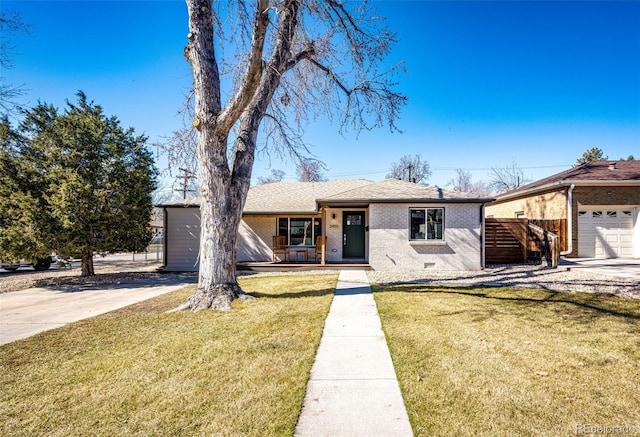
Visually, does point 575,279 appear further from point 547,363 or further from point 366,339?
point 366,339

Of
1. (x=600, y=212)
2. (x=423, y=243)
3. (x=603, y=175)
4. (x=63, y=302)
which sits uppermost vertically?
(x=603, y=175)

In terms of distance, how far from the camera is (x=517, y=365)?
3.33 m

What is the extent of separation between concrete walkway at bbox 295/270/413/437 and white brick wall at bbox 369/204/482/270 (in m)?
6.69

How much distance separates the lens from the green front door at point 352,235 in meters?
13.7

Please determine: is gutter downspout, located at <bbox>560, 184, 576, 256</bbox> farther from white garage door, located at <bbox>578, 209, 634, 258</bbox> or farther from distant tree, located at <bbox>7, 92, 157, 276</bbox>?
distant tree, located at <bbox>7, 92, 157, 276</bbox>

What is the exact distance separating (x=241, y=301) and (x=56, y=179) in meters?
8.51

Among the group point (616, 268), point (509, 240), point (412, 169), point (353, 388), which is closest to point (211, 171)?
point (353, 388)

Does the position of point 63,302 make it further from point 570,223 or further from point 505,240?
point 570,223

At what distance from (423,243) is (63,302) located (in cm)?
1164

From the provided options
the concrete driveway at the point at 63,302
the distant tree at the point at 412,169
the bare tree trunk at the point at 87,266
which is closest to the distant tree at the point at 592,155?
the distant tree at the point at 412,169

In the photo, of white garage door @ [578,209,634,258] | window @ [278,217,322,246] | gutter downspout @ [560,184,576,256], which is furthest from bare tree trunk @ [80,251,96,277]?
white garage door @ [578,209,634,258]

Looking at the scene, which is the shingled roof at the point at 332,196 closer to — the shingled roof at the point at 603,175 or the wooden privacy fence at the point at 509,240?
the wooden privacy fence at the point at 509,240

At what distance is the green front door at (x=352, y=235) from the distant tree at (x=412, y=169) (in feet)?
82.9

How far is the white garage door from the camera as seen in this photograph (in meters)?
13.8
